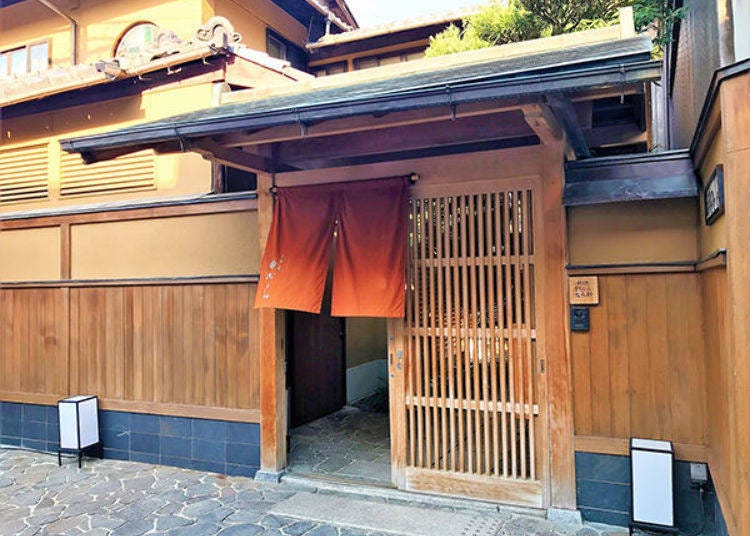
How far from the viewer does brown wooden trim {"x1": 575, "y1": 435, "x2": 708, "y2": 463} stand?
4168 millimetres

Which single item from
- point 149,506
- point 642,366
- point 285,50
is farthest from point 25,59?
point 642,366

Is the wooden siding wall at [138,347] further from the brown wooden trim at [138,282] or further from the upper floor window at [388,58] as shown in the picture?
the upper floor window at [388,58]

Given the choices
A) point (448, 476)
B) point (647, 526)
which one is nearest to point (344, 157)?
point (448, 476)

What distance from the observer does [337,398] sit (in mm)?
8625

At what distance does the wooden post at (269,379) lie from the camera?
5.67m

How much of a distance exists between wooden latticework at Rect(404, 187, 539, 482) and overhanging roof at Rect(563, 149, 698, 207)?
0.44 meters

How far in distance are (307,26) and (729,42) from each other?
27.6 ft

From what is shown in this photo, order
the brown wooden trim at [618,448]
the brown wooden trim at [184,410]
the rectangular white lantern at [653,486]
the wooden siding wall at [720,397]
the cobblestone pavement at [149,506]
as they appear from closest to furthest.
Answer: the wooden siding wall at [720,397] < the rectangular white lantern at [653,486] < the brown wooden trim at [618,448] < the cobblestone pavement at [149,506] < the brown wooden trim at [184,410]

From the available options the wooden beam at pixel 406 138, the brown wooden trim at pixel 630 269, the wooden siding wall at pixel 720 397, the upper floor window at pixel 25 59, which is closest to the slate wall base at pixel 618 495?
the wooden siding wall at pixel 720 397

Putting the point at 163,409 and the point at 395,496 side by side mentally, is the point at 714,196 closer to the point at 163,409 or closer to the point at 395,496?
the point at 395,496

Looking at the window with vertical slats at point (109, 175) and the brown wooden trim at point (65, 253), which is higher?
the window with vertical slats at point (109, 175)

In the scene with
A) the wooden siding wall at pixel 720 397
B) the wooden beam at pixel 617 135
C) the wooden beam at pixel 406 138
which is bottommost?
the wooden siding wall at pixel 720 397

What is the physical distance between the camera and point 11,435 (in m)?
7.16

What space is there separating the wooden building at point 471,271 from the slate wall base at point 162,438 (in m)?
0.04
